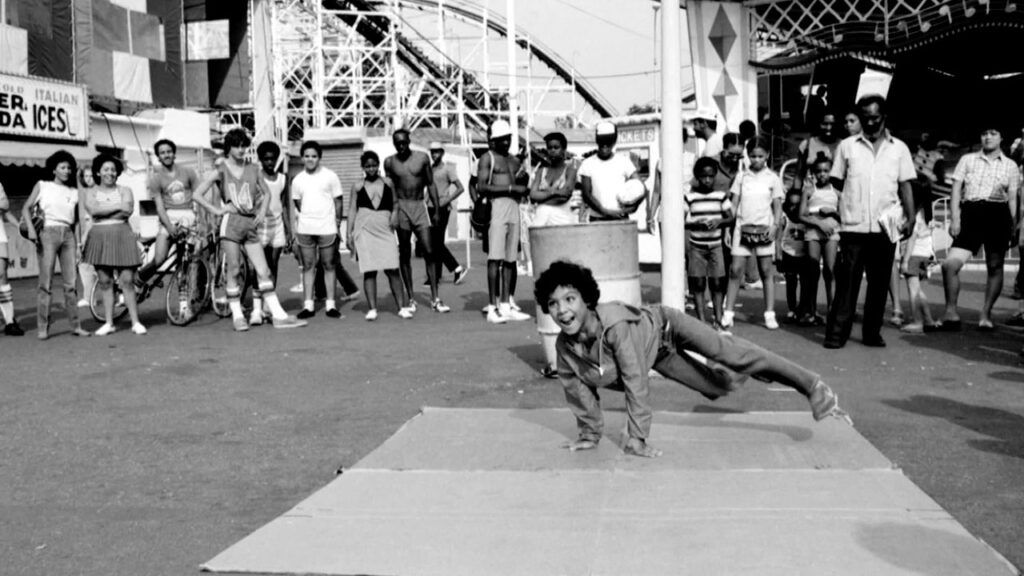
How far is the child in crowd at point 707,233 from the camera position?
35.8 feet

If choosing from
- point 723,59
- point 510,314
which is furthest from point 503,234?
point 723,59

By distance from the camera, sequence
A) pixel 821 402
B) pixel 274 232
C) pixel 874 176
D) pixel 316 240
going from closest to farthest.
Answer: pixel 821 402 → pixel 874 176 → pixel 274 232 → pixel 316 240

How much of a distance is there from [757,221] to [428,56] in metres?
43.8

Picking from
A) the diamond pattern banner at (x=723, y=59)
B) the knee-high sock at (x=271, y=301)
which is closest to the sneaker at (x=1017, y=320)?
the knee-high sock at (x=271, y=301)

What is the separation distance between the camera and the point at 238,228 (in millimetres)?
11766

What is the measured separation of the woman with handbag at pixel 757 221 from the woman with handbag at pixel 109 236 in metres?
5.71

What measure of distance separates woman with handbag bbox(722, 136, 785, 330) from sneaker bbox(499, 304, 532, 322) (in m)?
2.01

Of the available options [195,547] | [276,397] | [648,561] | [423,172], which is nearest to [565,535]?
[648,561]

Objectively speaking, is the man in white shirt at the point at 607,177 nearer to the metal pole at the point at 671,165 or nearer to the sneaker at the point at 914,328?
the metal pole at the point at 671,165

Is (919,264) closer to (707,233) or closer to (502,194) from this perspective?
(707,233)

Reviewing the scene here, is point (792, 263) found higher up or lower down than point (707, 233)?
lower down

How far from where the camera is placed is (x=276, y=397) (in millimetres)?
8109

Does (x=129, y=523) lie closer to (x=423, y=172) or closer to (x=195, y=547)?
(x=195, y=547)

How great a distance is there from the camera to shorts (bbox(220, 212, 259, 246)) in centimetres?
1174
